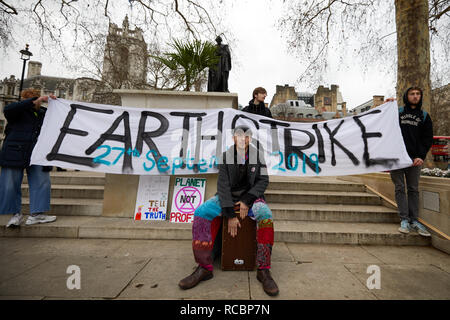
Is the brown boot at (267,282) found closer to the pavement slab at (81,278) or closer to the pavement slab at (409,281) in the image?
the pavement slab at (409,281)

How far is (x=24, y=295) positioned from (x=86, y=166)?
6.44 ft

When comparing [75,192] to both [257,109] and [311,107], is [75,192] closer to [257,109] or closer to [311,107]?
[257,109]

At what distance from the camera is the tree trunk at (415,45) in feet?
15.5

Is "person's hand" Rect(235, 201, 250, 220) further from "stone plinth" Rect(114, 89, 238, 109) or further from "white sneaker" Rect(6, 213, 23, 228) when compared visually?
"white sneaker" Rect(6, 213, 23, 228)

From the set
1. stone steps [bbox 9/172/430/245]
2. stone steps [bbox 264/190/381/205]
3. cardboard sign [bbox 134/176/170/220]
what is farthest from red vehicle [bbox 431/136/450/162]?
cardboard sign [bbox 134/176/170/220]

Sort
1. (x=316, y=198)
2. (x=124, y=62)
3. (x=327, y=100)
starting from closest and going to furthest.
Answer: (x=316, y=198) → (x=124, y=62) → (x=327, y=100)

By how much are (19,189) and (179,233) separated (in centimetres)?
275

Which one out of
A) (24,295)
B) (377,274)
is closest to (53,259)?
(24,295)

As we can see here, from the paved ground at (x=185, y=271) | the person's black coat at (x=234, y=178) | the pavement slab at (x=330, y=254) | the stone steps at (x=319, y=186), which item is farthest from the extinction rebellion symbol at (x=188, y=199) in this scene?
the stone steps at (x=319, y=186)

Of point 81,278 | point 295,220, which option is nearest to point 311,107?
point 295,220

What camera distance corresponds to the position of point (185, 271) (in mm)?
2193

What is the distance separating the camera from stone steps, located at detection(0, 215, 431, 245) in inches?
118

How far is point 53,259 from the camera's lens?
2.40 meters

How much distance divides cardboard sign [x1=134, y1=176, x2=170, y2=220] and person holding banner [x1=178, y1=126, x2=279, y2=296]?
1.57 m
